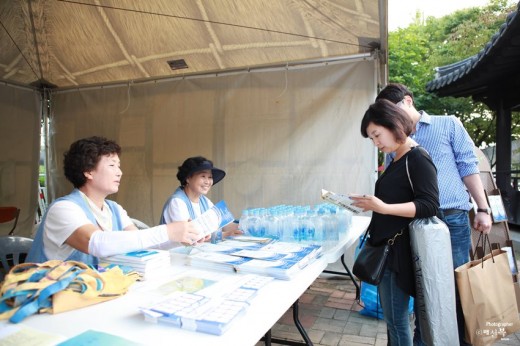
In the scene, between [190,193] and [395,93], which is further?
[190,193]

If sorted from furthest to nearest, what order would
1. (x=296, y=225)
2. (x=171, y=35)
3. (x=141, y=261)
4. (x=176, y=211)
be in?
(x=171, y=35), (x=176, y=211), (x=296, y=225), (x=141, y=261)

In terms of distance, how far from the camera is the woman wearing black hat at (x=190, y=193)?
8.48 ft

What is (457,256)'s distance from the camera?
1976 mm


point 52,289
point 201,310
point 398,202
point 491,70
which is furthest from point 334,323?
point 491,70

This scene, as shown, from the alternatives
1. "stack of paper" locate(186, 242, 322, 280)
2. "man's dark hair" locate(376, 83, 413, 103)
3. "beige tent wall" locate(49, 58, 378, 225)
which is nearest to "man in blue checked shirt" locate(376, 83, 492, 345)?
"man's dark hair" locate(376, 83, 413, 103)

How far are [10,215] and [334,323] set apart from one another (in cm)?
460

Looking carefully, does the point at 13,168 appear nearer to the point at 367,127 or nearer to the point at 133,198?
the point at 133,198

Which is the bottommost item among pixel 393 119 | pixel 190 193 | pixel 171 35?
pixel 190 193

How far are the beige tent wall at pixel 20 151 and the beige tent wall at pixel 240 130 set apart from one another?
0.88ft

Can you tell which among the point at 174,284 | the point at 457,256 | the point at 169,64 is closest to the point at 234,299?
the point at 174,284

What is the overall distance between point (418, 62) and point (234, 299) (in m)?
13.1

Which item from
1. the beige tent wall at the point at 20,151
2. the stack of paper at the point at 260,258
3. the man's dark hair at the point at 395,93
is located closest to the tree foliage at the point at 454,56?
the man's dark hair at the point at 395,93

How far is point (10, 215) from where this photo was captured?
194 inches

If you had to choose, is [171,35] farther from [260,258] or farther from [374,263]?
[374,263]
